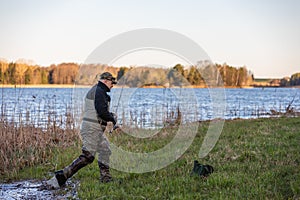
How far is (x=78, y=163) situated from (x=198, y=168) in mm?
2268

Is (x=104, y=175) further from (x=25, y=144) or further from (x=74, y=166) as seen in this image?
(x=25, y=144)

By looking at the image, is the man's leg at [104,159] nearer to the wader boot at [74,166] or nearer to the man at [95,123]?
the man at [95,123]

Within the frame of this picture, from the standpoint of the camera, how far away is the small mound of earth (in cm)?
569

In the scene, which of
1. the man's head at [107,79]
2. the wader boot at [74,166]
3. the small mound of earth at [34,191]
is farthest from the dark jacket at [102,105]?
the small mound of earth at [34,191]

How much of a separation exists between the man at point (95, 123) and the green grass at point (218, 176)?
424mm

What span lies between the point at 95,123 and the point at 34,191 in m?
1.66

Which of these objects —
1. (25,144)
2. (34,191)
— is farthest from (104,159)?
(25,144)

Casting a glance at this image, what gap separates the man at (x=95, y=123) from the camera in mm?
5832

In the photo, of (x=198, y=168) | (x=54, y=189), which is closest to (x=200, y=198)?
(x=198, y=168)

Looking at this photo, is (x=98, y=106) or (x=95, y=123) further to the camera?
(x=95, y=123)

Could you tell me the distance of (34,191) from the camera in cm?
600

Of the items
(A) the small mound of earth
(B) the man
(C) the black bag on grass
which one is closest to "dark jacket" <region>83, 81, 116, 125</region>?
(B) the man

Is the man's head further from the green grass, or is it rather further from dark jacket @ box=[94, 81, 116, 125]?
the green grass

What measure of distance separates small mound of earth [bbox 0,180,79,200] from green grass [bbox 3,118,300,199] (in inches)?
8.6
